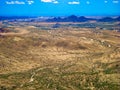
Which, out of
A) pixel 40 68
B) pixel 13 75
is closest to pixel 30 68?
pixel 40 68

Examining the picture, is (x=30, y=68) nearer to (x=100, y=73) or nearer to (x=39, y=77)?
(x=39, y=77)

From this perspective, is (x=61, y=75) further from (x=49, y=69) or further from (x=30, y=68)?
(x=30, y=68)

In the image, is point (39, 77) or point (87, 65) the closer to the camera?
point (39, 77)

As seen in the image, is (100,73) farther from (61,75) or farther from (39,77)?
(39,77)

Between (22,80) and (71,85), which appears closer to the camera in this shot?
(71,85)

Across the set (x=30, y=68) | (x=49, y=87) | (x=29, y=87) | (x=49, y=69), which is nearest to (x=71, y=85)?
(x=49, y=87)

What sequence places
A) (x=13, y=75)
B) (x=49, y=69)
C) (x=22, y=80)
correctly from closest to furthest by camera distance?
1. (x=22, y=80)
2. (x=13, y=75)
3. (x=49, y=69)

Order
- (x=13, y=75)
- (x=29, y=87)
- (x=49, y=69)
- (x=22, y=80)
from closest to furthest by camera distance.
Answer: (x=29, y=87) < (x=22, y=80) < (x=13, y=75) < (x=49, y=69)

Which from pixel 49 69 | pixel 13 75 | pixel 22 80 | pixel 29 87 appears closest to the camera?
pixel 29 87
